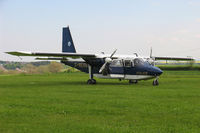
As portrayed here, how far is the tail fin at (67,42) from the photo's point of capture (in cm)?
3375

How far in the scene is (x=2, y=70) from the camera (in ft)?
221

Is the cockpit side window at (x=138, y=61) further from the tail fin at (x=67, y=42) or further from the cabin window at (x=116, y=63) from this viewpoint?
the tail fin at (x=67, y=42)

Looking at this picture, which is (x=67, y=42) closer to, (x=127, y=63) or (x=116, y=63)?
(x=116, y=63)

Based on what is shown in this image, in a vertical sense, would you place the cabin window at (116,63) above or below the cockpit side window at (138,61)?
below

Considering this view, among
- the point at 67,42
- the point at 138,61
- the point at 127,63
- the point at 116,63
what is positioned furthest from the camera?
the point at 67,42

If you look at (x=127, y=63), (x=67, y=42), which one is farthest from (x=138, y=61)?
(x=67, y=42)

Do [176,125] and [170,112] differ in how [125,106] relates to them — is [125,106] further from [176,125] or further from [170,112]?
[176,125]

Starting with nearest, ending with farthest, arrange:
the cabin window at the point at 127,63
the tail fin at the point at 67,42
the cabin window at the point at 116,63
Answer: the cabin window at the point at 127,63 → the cabin window at the point at 116,63 → the tail fin at the point at 67,42

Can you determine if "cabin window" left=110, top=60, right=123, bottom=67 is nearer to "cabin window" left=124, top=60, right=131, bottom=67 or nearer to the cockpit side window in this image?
"cabin window" left=124, top=60, right=131, bottom=67

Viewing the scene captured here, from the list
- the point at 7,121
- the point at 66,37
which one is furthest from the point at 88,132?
the point at 66,37

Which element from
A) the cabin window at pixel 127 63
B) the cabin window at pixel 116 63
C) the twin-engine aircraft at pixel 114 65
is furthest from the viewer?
the cabin window at pixel 116 63

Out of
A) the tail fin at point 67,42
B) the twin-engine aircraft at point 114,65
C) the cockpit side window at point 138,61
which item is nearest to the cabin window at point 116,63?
the twin-engine aircraft at point 114,65

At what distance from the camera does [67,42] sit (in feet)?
111

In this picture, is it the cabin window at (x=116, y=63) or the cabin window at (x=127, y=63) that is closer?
the cabin window at (x=127, y=63)
